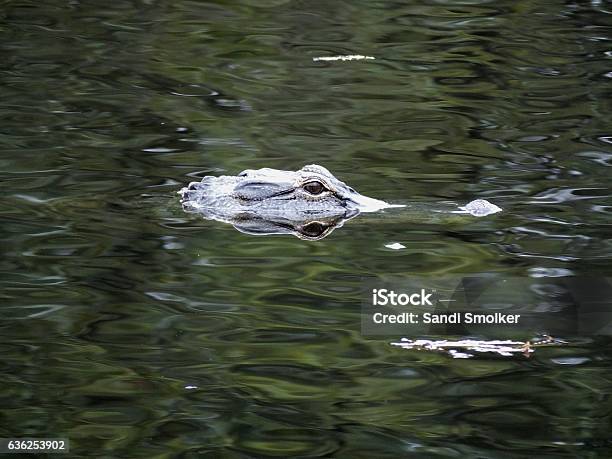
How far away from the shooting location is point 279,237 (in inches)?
253

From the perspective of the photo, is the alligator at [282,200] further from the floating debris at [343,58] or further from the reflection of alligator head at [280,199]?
the floating debris at [343,58]

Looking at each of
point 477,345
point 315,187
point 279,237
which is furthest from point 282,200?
point 477,345

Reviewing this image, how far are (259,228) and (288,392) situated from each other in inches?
90.5

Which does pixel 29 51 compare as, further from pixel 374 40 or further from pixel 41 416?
pixel 41 416

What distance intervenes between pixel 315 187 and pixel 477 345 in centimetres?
232

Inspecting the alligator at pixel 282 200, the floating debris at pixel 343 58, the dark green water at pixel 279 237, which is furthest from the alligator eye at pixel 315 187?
the floating debris at pixel 343 58

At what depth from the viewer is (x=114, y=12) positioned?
42.7 feet

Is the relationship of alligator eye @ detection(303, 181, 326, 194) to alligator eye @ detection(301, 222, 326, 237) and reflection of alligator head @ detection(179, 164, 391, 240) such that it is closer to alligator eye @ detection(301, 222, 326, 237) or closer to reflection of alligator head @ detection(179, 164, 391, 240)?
reflection of alligator head @ detection(179, 164, 391, 240)

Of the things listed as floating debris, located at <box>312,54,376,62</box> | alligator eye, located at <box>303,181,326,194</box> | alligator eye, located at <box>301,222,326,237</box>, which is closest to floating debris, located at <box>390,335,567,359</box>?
alligator eye, located at <box>301,222,326,237</box>

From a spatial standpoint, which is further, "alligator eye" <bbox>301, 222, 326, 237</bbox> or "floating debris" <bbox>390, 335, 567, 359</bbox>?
"alligator eye" <bbox>301, 222, 326, 237</bbox>

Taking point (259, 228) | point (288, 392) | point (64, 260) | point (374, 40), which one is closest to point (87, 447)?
point (288, 392)

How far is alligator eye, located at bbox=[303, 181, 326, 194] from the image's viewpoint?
6941 millimetres

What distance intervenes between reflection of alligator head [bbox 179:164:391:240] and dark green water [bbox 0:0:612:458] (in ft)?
0.65

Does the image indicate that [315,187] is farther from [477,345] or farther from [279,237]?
[477,345]
